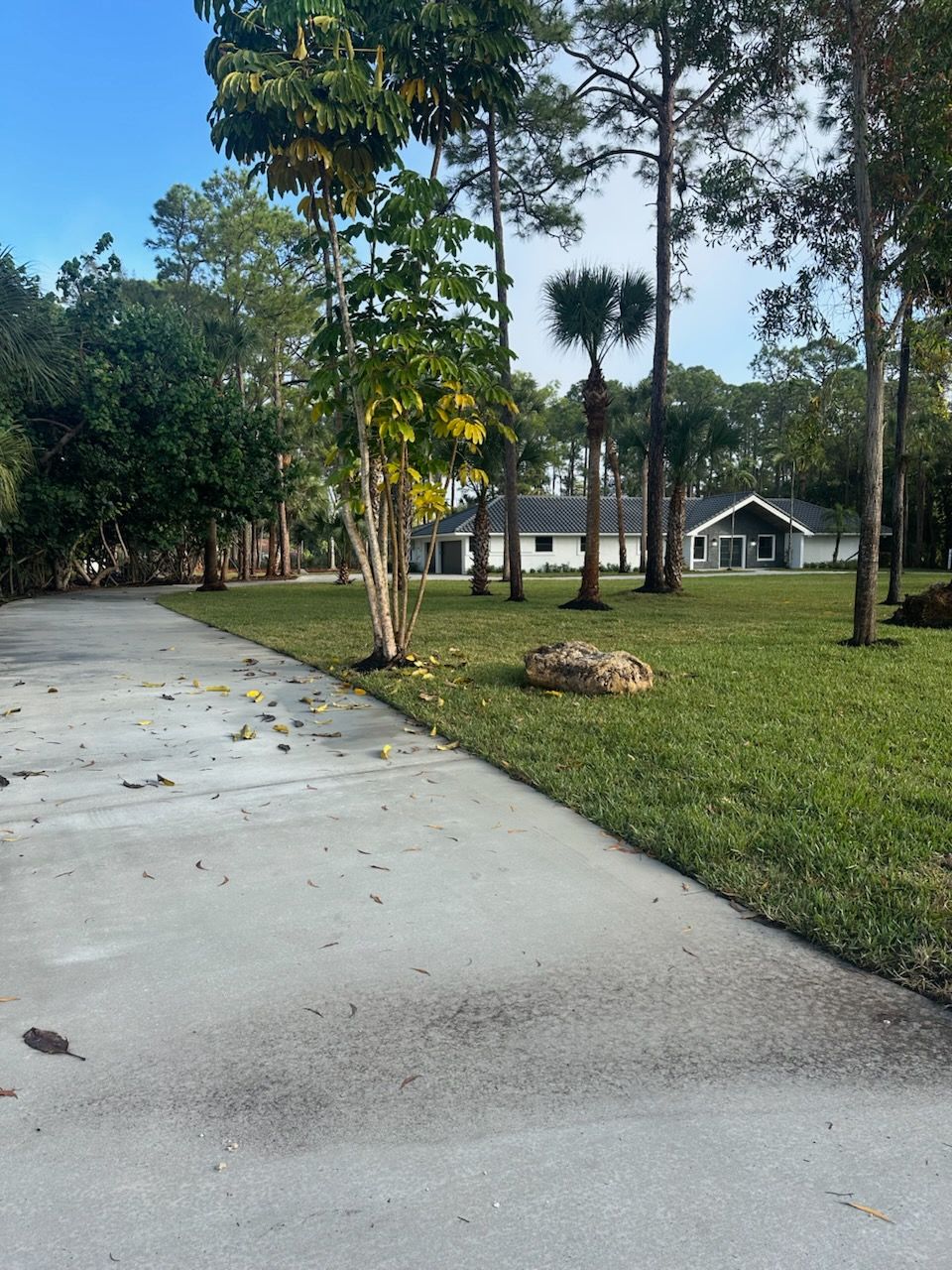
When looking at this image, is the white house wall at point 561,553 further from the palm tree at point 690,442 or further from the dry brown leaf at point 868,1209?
the dry brown leaf at point 868,1209

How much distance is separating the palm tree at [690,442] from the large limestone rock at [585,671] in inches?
596

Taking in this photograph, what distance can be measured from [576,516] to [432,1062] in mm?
44093

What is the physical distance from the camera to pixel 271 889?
3338 mm

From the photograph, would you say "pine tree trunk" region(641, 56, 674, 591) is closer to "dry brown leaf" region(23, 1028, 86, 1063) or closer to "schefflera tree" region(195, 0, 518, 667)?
"schefflera tree" region(195, 0, 518, 667)

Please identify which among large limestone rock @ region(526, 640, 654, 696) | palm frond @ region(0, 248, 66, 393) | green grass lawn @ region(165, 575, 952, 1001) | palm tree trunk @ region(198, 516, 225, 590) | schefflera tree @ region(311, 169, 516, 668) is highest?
palm frond @ region(0, 248, 66, 393)

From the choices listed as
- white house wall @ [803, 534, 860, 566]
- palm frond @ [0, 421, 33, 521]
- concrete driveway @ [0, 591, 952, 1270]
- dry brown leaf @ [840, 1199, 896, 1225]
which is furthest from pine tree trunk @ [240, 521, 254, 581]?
dry brown leaf @ [840, 1199, 896, 1225]

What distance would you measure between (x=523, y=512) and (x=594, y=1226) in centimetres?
4369

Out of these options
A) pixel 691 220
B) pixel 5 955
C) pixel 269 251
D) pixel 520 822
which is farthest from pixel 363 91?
pixel 269 251

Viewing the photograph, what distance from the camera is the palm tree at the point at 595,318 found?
16.2 m

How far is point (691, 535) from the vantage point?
4472cm

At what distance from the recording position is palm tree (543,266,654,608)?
1620 cm

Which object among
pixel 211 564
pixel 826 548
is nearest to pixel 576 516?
pixel 826 548

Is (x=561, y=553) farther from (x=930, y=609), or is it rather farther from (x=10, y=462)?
(x=930, y=609)

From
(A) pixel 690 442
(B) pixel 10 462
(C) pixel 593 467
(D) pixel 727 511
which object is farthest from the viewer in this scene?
(D) pixel 727 511
